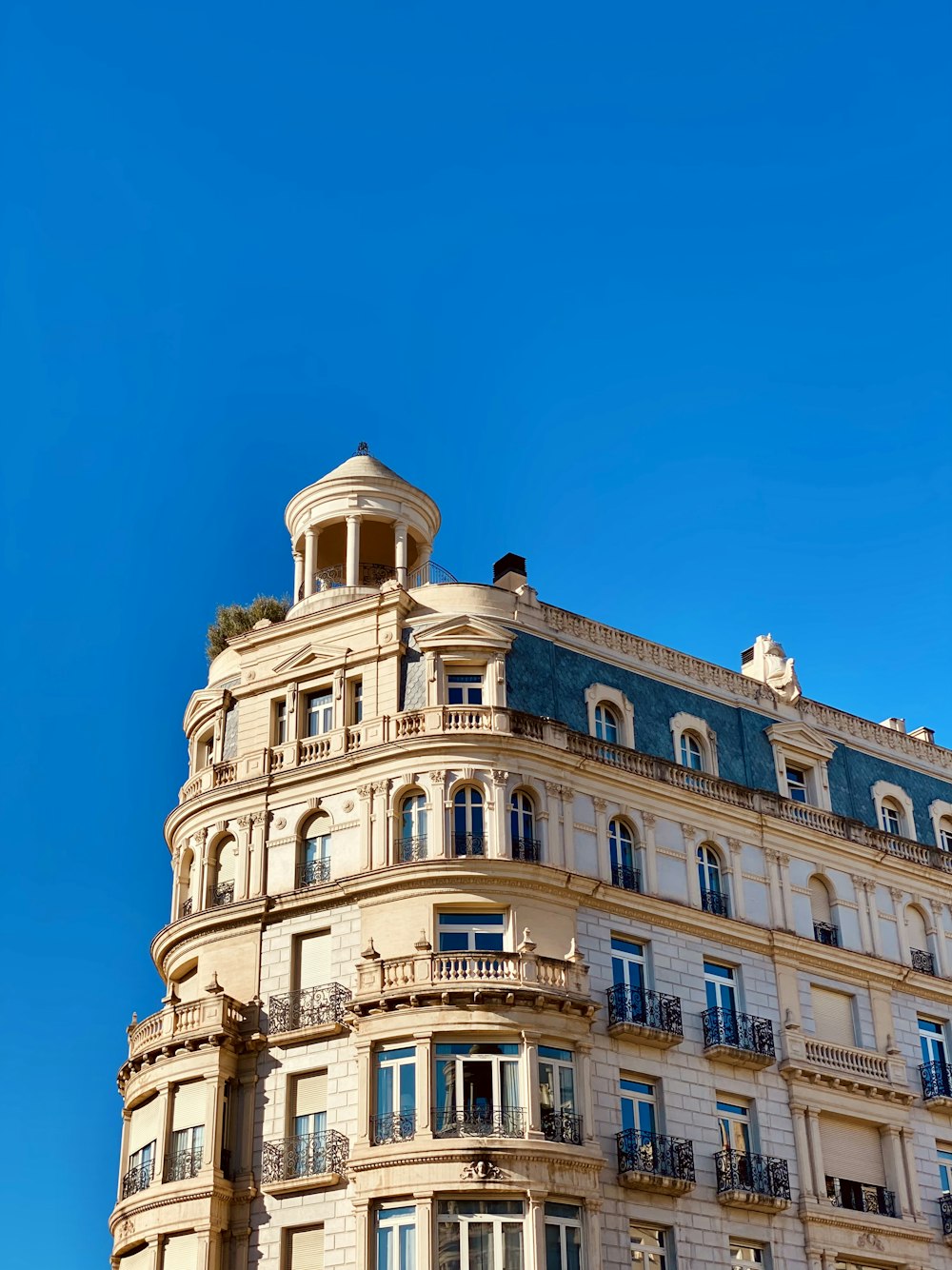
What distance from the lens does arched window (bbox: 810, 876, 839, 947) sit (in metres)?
50.2

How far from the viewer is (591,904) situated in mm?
45125

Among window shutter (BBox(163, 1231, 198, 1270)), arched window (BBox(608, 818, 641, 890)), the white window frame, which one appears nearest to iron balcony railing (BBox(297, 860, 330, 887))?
arched window (BBox(608, 818, 641, 890))

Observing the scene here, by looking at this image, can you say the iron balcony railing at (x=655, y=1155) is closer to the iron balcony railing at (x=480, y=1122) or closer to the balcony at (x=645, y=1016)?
the balcony at (x=645, y=1016)

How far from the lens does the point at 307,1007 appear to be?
143 feet

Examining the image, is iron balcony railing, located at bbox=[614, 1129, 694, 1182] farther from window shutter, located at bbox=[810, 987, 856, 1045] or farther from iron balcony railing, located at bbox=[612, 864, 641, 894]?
window shutter, located at bbox=[810, 987, 856, 1045]

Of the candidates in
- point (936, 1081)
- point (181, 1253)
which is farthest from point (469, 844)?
point (936, 1081)

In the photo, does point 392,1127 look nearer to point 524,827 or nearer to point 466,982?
point 466,982

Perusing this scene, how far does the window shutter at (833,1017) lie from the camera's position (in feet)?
159

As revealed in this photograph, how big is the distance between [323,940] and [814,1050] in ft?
42.5

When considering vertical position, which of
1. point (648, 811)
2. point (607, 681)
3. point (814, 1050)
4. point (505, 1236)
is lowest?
point (505, 1236)

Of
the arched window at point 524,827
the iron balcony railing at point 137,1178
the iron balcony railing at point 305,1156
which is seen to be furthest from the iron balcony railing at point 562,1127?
the iron balcony railing at point 137,1178

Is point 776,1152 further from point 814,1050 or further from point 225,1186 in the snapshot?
point 225,1186

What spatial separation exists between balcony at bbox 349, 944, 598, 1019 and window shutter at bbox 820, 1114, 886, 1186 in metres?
8.43

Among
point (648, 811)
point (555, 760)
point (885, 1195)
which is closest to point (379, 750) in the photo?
point (555, 760)
